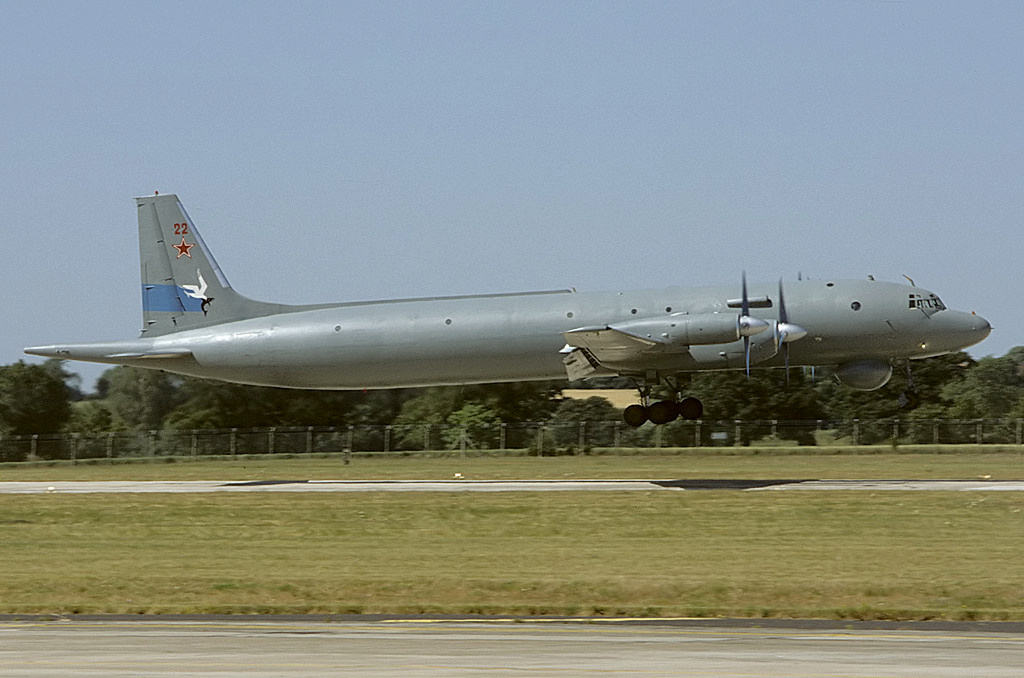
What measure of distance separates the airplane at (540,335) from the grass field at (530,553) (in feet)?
17.1

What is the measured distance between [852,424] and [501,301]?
2286 cm

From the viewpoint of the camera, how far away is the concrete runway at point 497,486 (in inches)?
1587

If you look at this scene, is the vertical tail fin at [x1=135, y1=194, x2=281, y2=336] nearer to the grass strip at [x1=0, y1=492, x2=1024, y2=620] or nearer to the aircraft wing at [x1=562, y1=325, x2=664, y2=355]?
the grass strip at [x1=0, y1=492, x2=1024, y2=620]

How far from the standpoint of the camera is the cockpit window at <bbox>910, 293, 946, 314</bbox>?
151ft

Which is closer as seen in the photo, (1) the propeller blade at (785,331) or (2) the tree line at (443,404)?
(1) the propeller blade at (785,331)

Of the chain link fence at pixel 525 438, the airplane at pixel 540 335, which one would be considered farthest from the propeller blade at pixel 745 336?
the chain link fence at pixel 525 438

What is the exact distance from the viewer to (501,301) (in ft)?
158

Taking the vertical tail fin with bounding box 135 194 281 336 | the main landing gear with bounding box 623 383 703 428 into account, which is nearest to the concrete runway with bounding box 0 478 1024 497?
the main landing gear with bounding box 623 383 703 428

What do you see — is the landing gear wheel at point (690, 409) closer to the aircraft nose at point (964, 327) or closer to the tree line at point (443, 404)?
the aircraft nose at point (964, 327)

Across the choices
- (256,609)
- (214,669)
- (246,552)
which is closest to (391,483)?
(246,552)

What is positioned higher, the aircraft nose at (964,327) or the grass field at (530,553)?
A: the aircraft nose at (964,327)

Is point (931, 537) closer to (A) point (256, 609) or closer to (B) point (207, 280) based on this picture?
(A) point (256, 609)

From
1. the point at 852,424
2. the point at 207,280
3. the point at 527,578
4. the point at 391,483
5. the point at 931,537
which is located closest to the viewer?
the point at 527,578

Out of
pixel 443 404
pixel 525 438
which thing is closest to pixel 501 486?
pixel 525 438
